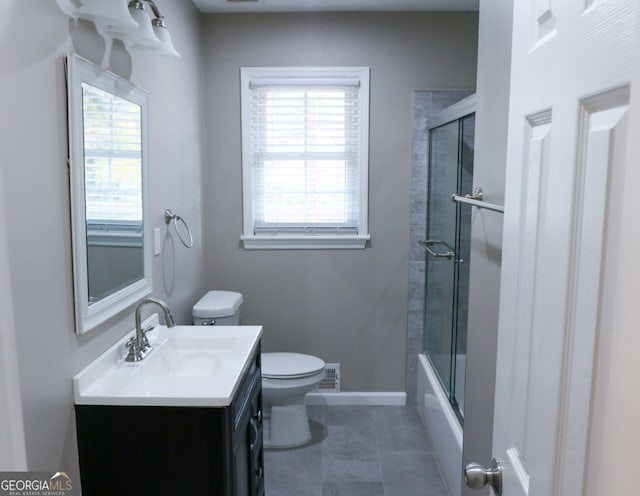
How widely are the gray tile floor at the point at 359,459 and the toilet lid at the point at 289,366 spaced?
0.45 m

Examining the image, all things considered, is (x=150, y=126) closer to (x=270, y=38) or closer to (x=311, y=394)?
(x=270, y=38)

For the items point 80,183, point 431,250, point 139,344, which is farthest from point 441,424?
point 80,183

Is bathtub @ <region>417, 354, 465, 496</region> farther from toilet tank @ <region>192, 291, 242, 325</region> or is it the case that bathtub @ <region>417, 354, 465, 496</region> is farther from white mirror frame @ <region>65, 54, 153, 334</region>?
white mirror frame @ <region>65, 54, 153, 334</region>

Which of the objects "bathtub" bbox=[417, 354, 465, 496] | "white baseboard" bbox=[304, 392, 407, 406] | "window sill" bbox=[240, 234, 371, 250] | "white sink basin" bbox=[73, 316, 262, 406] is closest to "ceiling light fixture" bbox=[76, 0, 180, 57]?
"white sink basin" bbox=[73, 316, 262, 406]

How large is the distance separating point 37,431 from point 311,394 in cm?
227

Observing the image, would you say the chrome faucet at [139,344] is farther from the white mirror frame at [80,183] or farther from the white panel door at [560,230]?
the white panel door at [560,230]

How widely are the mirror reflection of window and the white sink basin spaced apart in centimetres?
25

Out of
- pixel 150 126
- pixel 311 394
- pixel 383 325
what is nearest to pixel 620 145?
pixel 150 126

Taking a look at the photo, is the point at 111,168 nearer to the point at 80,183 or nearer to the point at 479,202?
the point at 80,183

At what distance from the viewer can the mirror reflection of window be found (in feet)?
5.28

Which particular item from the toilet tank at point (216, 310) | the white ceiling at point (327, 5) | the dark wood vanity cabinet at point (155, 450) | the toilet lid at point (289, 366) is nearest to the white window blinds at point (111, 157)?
the dark wood vanity cabinet at point (155, 450)

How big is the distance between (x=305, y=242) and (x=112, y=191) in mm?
1651

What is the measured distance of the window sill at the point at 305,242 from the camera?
3.27 meters

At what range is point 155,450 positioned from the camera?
5.04 ft
